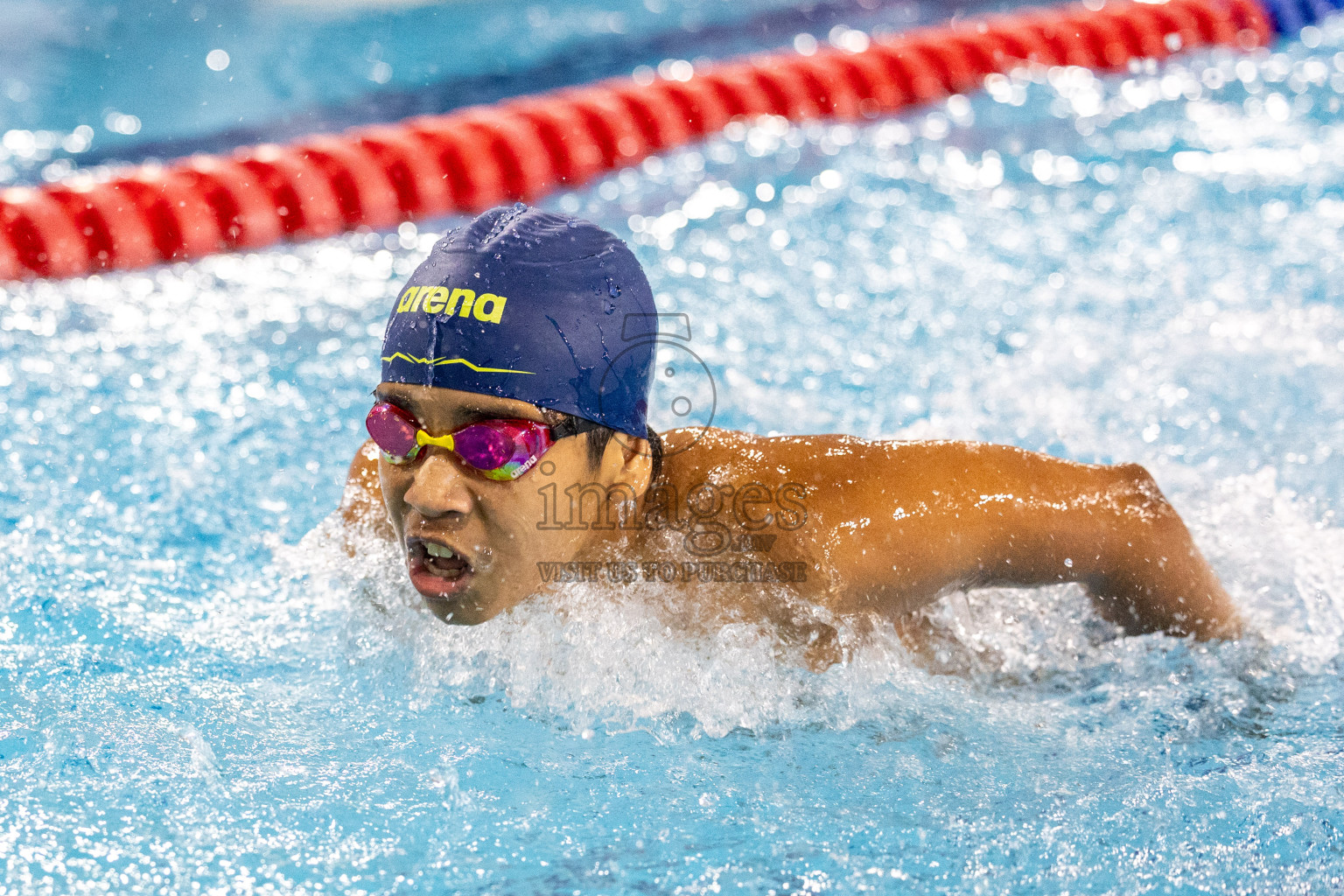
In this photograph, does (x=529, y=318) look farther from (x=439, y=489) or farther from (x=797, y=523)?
(x=797, y=523)

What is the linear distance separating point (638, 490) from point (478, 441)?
1.15 feet

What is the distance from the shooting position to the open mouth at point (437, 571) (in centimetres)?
190

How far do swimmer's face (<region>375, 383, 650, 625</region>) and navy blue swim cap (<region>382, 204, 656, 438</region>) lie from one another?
35mm

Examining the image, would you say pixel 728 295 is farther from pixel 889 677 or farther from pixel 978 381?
pixel 889 677

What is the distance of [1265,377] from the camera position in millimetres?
3418

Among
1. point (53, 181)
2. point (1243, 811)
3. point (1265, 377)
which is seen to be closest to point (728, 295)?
point (1265, 377)

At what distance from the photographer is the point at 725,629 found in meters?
2.12

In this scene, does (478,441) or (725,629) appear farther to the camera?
(725,629)

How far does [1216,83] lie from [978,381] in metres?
2.72

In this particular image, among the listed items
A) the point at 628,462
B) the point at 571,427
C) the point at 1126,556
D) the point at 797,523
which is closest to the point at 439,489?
the point at 571,427

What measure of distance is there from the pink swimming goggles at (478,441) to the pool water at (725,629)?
1.25 ft

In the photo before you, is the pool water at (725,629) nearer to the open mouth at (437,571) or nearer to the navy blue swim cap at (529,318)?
the open mouth at (437,571)

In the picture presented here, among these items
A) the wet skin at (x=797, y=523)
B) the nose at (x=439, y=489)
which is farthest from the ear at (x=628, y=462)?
the nose at (x=439, y=489)

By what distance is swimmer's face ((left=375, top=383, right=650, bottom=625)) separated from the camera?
1848 mm
